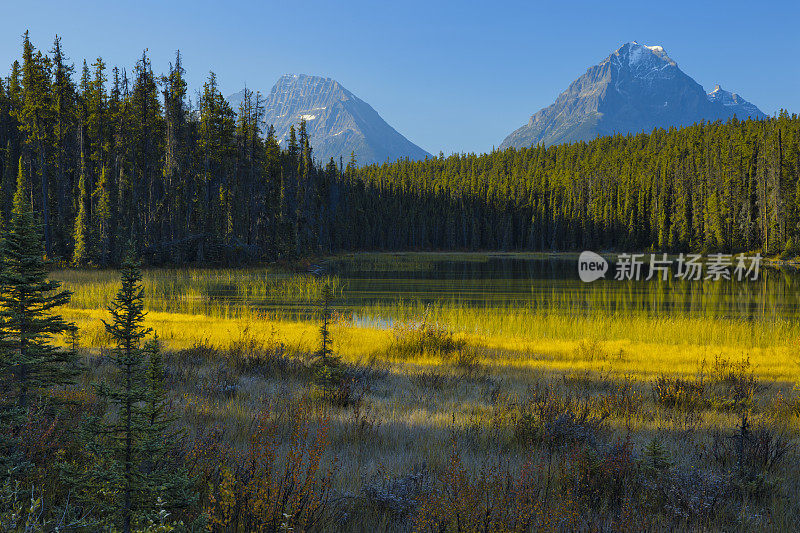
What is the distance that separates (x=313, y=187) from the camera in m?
83.2

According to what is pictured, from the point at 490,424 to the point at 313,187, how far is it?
80.3 m

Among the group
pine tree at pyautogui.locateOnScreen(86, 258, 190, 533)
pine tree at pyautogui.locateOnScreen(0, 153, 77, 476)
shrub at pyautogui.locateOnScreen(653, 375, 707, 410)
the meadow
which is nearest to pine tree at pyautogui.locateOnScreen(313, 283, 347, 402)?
the meadow

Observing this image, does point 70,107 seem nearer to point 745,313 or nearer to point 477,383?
point 477,383

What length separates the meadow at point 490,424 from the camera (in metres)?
3.91

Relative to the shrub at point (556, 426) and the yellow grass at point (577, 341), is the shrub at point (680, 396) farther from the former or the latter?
the shrub at point (556, 426)

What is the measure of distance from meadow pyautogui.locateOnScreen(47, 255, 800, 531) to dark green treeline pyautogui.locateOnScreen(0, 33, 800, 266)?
22.7ft

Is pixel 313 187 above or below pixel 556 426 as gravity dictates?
above

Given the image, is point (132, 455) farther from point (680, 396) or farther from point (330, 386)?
point (680, 396)

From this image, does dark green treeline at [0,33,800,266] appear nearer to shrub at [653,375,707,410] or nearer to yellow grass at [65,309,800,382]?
yellow grass at [65,309,800,382]

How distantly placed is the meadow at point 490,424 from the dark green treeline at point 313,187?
6.92 metres

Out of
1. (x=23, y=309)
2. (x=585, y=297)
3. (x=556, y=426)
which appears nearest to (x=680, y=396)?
(x=556, y=426)

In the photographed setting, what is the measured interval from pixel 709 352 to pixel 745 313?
11465mm

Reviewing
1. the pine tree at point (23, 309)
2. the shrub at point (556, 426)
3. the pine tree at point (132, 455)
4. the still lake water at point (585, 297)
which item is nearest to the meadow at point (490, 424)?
the shrub at point (556, 426)

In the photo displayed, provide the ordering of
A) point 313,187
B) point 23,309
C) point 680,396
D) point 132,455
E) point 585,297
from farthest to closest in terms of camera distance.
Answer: point 313,187
point 585,297
point 680,396
point 23,309
point 132,455
